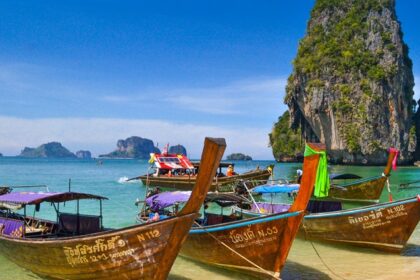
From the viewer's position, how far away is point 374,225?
38.4 ft

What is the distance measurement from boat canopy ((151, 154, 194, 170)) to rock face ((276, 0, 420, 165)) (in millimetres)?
39129

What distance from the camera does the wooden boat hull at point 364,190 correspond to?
890 inches

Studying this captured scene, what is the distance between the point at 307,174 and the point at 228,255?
2679 mm

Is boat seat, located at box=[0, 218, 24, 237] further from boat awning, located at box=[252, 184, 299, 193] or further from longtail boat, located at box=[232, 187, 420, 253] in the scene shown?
longtail boat, located at box=[232, 187, 420, 253]

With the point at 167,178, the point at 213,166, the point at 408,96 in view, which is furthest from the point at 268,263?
the point at 408,96

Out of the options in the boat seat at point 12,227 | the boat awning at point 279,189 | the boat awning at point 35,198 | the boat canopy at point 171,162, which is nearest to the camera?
the boat awning at point 35,198

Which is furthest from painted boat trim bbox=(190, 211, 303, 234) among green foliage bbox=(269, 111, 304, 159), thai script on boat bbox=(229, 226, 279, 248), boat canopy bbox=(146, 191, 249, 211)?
green foliage bbox=(269, 111, 304, 159)

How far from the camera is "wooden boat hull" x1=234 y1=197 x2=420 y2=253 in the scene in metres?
11.3

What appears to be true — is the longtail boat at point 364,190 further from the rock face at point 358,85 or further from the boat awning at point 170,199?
the rock face at point 358,85

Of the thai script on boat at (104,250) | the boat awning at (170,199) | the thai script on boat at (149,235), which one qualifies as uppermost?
the boat awning at (170,199)

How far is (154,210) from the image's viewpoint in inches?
542

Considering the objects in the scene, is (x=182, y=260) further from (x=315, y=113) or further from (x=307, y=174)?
(x=315, y=113)

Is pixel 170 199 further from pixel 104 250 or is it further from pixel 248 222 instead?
pixel 104 250

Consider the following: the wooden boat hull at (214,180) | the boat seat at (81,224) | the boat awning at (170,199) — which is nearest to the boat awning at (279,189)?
the boat awning at (170,199)
